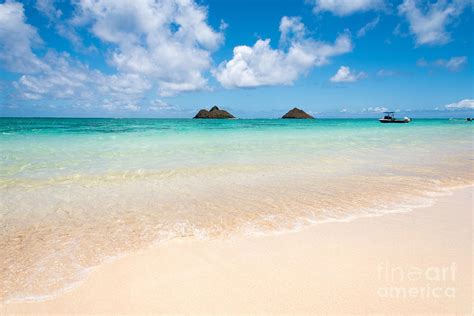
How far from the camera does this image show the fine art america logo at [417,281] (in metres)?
2.69

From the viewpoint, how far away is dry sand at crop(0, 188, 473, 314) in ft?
8.41

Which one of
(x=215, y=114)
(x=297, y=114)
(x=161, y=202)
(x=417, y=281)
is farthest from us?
(x=297, y=114)

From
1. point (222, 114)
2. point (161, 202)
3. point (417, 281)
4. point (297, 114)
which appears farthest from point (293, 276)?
point (297, 114)

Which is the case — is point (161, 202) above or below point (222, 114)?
below

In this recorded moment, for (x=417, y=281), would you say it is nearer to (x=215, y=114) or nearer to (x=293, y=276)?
(x=293, y=276)

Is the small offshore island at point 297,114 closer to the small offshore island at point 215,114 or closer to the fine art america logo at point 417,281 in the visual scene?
the small offshore island at point 215,114

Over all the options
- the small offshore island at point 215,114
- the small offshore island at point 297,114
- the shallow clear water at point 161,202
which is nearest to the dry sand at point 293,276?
the shallow clear water at point 161,202


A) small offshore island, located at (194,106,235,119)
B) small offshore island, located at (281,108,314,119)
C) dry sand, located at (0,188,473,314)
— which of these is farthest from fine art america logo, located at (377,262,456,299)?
small offshore island, located at (281,108,314,119)

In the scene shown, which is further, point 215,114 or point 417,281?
point 215,114

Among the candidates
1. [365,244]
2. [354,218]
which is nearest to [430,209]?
[354,218]

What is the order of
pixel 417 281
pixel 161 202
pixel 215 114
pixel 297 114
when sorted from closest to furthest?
pixel 417 281 < pixel 161 202 < pixel 215 114 < pixel 297 114

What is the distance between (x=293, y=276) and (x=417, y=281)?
1.31 m

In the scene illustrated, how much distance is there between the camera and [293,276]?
9.71ft

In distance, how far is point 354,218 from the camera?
468 centimetres
